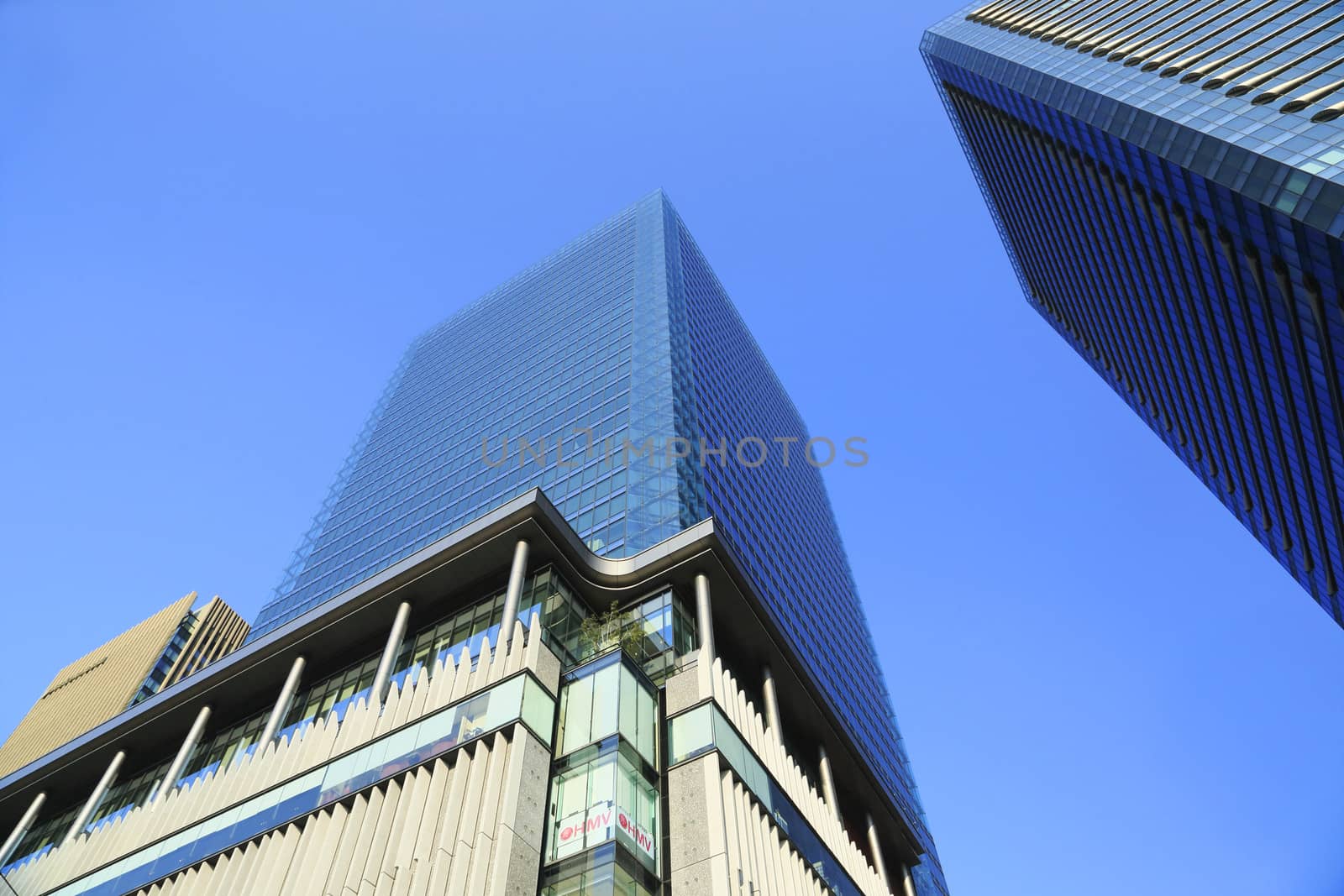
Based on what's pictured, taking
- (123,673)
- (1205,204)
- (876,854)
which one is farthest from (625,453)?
(123,673)

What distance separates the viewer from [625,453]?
56.2 m

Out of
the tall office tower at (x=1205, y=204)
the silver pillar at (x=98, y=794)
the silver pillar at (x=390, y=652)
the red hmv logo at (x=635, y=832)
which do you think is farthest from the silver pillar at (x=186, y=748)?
the tall office tower at (x=1205, y=204)

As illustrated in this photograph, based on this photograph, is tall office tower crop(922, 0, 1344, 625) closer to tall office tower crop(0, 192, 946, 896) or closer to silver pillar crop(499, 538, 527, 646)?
tall office tower crop(0, 192, 946, 896)

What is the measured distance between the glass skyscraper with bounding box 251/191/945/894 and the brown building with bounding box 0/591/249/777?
4370cm

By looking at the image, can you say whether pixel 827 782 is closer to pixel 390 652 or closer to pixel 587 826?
pixel 587 826

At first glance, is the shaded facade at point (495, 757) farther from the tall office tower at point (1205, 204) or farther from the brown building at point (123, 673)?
the brown building at point (123, 673)

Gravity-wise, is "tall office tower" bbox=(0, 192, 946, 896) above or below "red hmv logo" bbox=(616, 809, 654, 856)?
above

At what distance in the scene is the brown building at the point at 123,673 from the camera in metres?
106

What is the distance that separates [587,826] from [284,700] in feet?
60.8

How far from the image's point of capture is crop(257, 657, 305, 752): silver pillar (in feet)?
117

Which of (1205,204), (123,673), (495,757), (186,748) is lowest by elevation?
(495,757)

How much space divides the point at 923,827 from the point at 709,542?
4421 cm

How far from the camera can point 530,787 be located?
24531mm

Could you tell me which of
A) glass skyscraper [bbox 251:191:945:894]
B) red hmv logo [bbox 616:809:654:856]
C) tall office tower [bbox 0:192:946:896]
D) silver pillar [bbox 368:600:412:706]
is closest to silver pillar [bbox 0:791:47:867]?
tall office tower [bbox 0:192:946:896]
